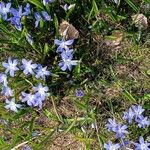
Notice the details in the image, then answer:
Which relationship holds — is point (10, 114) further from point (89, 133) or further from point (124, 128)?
point (124, 128)

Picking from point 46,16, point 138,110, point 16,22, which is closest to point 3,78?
point 16,22

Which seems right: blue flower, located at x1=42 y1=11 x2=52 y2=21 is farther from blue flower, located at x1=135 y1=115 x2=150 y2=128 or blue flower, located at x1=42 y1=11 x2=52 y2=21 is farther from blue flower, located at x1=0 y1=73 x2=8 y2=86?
blue flower, located at x1=135 y1=115 x2=150 y2=128

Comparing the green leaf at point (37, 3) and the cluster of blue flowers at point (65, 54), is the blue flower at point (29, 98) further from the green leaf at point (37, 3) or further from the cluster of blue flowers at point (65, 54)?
the green leaf at point (37, 3)

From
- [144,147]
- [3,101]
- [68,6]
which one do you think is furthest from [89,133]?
[68,6]

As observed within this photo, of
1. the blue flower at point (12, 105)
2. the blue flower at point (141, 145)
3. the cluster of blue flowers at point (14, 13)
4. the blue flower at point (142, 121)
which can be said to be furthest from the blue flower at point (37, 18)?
the blue flower at point (141, 145)

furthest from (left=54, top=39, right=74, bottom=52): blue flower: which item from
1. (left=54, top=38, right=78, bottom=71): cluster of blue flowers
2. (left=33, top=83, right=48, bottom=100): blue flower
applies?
(left=33, top=83, right=48, bottom=100): blue flower
